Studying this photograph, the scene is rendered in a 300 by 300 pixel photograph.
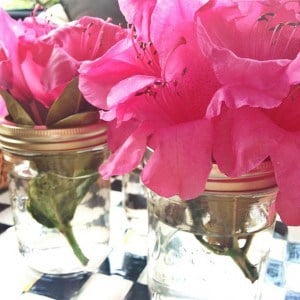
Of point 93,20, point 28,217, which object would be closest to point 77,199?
point 28,217

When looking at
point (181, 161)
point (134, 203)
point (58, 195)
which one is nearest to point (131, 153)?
point (181, 161)

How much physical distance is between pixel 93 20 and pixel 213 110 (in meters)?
0.20

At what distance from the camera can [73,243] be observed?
47 centimetres

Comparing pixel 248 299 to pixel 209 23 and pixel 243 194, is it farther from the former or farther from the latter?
pixel 209 23

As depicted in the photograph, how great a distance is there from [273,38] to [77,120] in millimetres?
194

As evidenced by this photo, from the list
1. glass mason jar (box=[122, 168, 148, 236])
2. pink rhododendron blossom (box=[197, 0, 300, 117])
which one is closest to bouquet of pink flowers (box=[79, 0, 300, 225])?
pink rhododendron blossom (box=[197, 0, 300, 117])

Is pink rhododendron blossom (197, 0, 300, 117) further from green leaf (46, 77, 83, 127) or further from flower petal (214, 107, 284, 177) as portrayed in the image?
green leaf (46, 77, 83, 127)

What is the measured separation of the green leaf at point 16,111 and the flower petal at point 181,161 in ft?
0.53

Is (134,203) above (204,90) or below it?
below

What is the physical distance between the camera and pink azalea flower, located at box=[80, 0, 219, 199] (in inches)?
11.8

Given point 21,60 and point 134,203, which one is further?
point 134,203

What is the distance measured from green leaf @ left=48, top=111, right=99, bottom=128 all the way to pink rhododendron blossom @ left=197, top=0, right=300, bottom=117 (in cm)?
17

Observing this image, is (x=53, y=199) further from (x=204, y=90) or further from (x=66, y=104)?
(x=204, y=90)

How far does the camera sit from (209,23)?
0.29m
